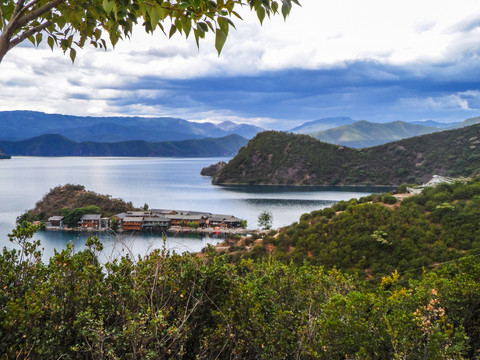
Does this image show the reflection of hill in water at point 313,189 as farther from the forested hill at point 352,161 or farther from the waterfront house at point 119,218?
the waterfront house at point 119,218

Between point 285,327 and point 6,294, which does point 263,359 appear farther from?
point 6,294

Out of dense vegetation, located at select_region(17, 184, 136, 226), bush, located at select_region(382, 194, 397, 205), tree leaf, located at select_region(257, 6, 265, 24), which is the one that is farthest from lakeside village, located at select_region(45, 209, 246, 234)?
tree leaf, located at select_region(257, 6, 265, 24)

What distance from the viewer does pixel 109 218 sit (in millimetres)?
41125

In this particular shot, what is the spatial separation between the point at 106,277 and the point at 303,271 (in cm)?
228

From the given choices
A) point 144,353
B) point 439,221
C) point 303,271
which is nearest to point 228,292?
point 144,353

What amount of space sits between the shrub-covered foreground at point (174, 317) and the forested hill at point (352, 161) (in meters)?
85.0

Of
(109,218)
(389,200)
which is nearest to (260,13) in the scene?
(389,200)

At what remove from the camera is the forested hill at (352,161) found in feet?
272

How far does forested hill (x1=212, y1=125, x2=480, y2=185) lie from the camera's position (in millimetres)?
82812

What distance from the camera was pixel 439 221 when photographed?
17047 mm

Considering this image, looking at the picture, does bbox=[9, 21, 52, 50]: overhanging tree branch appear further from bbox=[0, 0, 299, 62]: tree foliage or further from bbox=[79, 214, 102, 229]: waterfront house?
bbox=[79, 214, 102, 229]: waterfront house

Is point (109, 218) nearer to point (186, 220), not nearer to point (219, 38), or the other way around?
point (186, 220)

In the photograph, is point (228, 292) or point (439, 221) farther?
point (439, 221)

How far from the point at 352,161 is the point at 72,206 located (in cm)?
7069
